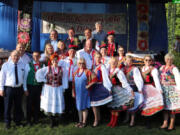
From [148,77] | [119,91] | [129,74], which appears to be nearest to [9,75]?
[119,91]

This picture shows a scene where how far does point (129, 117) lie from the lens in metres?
5.31

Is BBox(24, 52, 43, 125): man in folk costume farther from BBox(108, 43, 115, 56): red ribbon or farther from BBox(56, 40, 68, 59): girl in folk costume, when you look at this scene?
BBox(108, 43, 115, 56): red ribbon

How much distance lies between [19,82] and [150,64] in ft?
8.83

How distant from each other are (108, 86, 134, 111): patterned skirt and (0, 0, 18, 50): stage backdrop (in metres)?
6.54

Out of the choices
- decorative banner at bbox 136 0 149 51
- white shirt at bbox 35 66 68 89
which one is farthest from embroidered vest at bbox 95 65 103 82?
decorative banner at bbox 136 0 149 51

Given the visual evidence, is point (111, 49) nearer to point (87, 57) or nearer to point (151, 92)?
point (87, 57)

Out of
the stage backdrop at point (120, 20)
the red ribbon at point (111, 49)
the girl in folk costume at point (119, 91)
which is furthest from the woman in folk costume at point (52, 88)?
the stage backdrop at point (120, 20)

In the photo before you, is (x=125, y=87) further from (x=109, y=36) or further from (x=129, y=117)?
(x=109, y=36)

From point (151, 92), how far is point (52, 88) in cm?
201

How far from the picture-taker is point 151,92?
15.6 ft

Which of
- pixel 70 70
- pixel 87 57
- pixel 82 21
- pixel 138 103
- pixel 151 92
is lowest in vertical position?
pixel 138 103

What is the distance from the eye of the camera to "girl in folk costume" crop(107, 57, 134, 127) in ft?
15.4

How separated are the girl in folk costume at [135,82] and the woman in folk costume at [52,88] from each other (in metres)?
1.37

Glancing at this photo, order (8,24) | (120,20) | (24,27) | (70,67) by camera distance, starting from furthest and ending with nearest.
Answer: (120,20) → (8,24) → (24,27) → (70,67)
